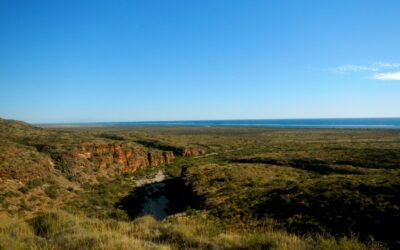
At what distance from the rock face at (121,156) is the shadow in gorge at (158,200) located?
8.34 metres

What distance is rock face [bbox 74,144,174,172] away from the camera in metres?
37.6

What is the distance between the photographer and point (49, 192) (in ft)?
84.5

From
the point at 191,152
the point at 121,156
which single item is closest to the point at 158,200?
the point at 121,156

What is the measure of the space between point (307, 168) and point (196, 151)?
83.7 feet

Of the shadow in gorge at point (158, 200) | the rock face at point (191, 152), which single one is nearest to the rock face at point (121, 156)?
the rock face at point (191, 152)

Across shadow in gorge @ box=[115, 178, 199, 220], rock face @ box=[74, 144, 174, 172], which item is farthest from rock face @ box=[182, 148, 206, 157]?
shadow in gorge @ box=[115, 178, 199, 220]

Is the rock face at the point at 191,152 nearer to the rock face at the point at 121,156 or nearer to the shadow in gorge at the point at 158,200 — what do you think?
the rock face at the point at 121,156

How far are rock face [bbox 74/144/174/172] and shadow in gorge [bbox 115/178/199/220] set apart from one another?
834cm

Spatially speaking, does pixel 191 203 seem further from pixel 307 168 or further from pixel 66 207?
pixel 307 168

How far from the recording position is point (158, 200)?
27.1 meters

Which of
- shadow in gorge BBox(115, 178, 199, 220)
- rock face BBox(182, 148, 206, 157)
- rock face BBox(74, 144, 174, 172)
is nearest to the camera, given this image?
shadow in gorge BBox(115, 178, 199, 220)

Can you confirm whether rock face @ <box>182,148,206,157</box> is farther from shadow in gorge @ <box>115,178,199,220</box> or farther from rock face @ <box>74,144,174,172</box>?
shadow in gorge @ <box>115,178,199,220</box>

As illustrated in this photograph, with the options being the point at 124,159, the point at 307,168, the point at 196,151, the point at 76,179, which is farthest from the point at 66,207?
the point at 196,151

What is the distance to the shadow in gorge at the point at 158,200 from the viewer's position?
2280 centimetres
